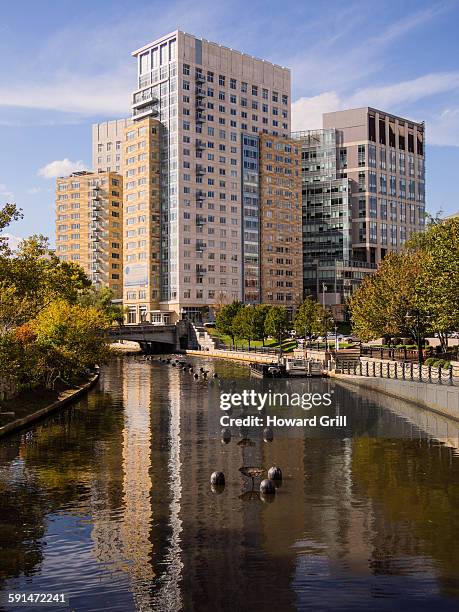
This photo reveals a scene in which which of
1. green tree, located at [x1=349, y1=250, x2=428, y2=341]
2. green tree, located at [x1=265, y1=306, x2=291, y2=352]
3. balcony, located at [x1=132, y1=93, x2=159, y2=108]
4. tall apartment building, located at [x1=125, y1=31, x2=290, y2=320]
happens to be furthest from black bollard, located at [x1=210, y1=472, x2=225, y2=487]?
balcony, located at [x1=132, y1=93, x2=159, y2=108]

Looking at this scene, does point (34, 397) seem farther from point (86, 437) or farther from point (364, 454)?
point (364, 454)

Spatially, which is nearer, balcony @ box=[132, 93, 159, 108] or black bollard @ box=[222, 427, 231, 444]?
black bollard @ box=[222, 427, 231, 444]

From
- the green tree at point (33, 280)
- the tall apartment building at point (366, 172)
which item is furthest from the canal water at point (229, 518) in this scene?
the tall apartment building at point (366, 172)

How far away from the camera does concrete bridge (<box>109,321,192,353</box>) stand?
139 metres

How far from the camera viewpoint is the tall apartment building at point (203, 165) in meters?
162

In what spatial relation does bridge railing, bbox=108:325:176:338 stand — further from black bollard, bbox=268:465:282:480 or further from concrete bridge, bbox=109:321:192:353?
black bollard, bbox=268:465:282:480

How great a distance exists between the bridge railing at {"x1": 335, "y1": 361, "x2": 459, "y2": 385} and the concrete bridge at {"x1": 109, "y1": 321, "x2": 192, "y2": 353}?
215ft

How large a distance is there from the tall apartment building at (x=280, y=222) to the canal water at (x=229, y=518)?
131 metres

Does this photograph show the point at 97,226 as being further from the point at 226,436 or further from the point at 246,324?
the point at 226,436

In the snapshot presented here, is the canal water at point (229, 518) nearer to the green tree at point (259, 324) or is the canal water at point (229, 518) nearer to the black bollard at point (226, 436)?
the black bollard at point (226, 436)

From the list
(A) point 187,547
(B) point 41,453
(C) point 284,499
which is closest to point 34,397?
(B) point 41,453

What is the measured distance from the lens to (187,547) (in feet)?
74.3

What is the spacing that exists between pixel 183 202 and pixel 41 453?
420 ft

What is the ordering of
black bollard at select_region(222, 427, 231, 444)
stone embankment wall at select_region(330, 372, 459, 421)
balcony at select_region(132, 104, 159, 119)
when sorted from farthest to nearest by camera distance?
balcony at select_region(132, 104, 159, 119), stone embankment wall at select_region(330, 372, 459, 421), black bollard at select_region(222, 427, 231, 444)
